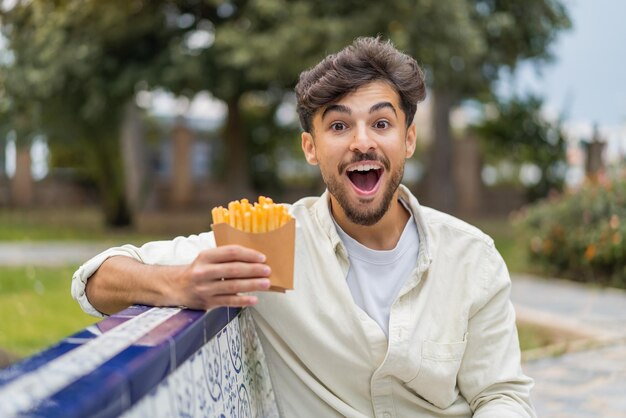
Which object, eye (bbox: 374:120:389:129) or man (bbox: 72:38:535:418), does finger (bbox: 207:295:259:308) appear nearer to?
man (bbox: 72:38:535:418)

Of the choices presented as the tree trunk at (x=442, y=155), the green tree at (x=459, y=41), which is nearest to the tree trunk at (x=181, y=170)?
the green tree at (x=459, y=41)

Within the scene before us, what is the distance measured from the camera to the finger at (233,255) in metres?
1.62

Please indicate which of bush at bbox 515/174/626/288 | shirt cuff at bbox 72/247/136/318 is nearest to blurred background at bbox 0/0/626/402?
bush at bbox 515/174/626/288

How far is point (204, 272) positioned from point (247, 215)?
0.48 feet

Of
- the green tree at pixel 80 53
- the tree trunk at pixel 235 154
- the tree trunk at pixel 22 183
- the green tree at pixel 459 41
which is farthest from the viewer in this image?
the tree trunk at pixel 22 183

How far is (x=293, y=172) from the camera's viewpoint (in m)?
28.4

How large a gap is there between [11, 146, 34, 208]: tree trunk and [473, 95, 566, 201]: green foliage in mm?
14673


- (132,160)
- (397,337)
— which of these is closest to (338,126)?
(397,337)

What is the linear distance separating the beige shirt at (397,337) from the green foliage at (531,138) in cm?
2003

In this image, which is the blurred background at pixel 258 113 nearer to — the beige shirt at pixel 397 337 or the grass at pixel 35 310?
the grass at pixel 35 310

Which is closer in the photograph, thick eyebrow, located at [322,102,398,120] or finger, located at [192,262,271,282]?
finger, located at [192,262,271,282]

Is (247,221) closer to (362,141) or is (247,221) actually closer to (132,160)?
(362,141)

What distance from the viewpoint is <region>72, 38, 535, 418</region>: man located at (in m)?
2.12

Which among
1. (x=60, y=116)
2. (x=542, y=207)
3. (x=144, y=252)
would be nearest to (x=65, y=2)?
(x=60, y=116)
